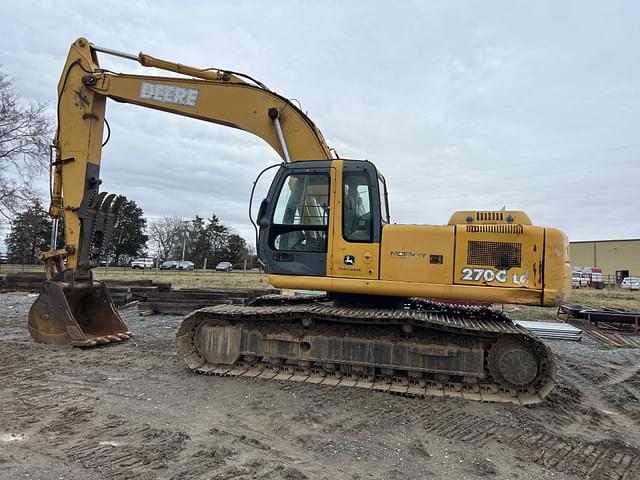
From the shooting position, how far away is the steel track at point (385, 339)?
18.0 feet

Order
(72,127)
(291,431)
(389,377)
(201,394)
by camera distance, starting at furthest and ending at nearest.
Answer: (72,127), (389,377), (201,394), (291,431)

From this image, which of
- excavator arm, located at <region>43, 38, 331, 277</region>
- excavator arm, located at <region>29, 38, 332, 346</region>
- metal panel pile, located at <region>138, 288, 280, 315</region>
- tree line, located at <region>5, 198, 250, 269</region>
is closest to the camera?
excavator arm, located at <region>29, 38, 332, 346</region>

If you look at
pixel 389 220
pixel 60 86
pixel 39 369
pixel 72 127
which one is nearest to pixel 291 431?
pixel 389 220

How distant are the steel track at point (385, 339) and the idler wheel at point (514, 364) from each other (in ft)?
0.04

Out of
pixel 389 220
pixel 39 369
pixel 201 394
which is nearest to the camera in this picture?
pixel 201 394

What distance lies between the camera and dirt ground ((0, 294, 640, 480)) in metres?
3.65

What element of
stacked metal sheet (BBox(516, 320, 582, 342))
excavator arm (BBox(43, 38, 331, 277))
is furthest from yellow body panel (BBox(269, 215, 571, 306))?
stacked metal sheet (BBox(516, 320, 582, 342))

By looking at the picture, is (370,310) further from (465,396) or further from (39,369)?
(39,369)

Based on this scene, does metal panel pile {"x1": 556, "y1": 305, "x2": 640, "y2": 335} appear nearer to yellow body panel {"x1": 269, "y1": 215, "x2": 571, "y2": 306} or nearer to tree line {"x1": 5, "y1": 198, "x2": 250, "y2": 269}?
yellow body panel {"x1": 269, "y1": 215, "x2": 571, "y2": 306}

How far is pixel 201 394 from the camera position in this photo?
542 cm

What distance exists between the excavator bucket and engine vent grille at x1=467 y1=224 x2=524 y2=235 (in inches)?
246

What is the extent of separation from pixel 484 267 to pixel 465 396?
1583 mm

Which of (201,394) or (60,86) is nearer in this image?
(201,394)

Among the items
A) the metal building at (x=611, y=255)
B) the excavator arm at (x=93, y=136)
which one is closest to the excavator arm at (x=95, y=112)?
the excavator arm at (x=93, y=136)
